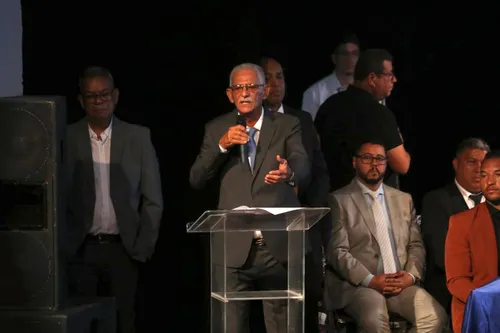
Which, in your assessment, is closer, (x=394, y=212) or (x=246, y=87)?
(x=246, y=87)

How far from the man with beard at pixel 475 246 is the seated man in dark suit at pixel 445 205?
59 cm

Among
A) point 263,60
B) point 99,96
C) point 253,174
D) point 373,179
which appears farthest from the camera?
point 263,60

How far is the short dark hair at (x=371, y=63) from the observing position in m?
6.72

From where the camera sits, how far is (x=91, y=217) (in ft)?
20.4

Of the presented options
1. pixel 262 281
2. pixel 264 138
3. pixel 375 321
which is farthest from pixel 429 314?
pixel 264 138

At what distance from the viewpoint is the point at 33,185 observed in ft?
17.3

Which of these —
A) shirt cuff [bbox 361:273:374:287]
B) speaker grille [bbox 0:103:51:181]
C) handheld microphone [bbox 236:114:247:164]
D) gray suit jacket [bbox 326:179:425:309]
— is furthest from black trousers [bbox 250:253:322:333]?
speaker grille [bbox 0:103:51:181]

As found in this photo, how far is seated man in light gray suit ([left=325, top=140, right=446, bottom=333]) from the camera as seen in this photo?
6227 millimetres

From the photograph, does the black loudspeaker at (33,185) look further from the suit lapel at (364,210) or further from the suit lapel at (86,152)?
the suit lapel at (364,210)

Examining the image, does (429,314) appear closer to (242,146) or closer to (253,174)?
(253,174)

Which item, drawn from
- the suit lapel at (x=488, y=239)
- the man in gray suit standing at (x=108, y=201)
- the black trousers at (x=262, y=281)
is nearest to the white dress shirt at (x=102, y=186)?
the man in gray suit standing at (x=108, y=201)

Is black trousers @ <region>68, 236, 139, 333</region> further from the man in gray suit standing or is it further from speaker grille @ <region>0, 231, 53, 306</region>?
speaker grille @ <region>0, 231, 53, 306</region>

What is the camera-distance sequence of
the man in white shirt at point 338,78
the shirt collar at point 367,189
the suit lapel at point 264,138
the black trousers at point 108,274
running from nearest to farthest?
1. the suit lapel at point 264,138
2. the black trousers at point 108,274
3. the shirt collar at point 367,189
4. the man in white shirt at point 338,78

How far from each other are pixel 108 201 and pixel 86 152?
294 millimetres
